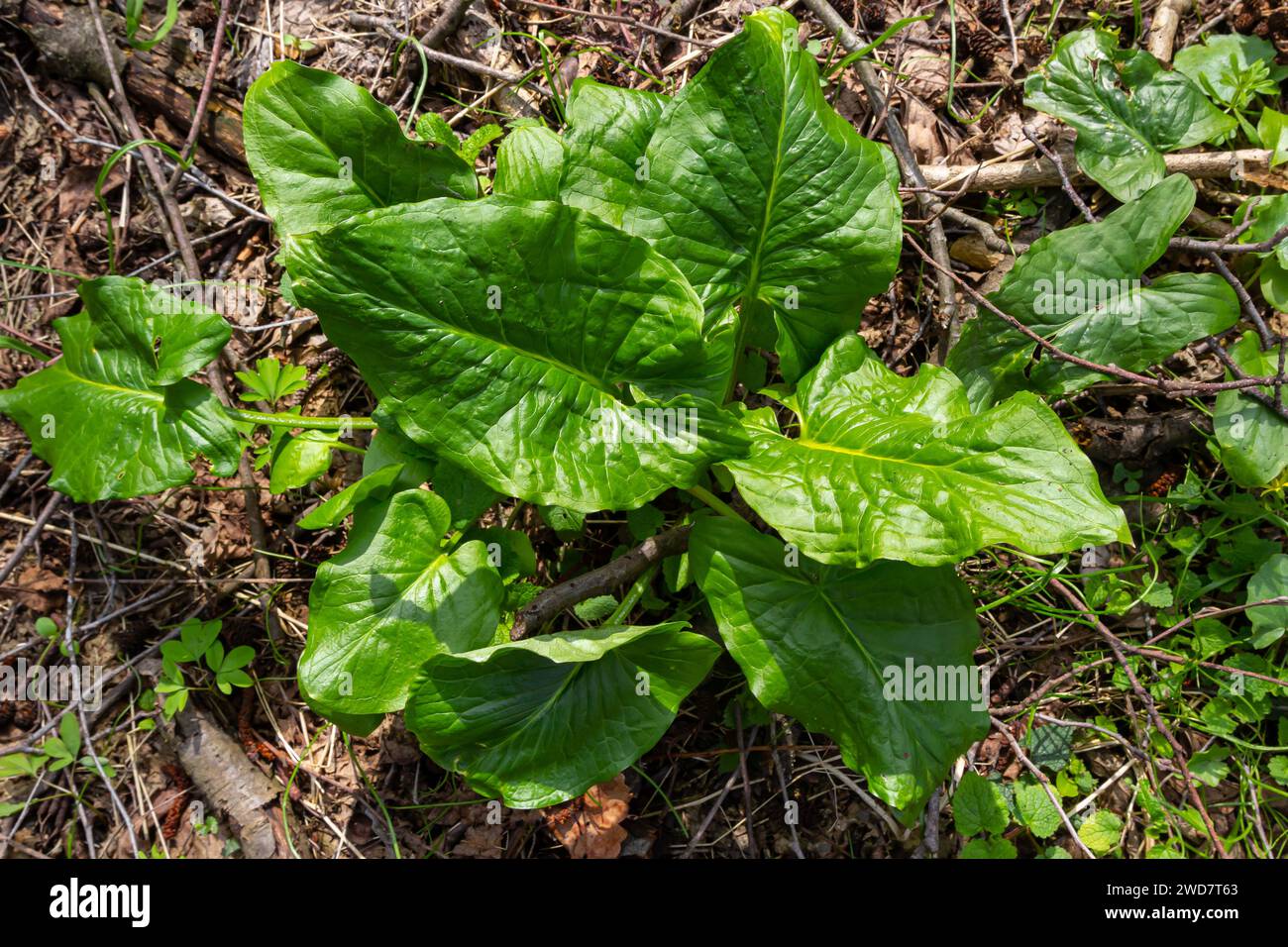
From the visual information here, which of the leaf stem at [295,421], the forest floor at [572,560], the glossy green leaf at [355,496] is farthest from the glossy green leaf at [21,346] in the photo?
the glossy green leaf at [355,496]

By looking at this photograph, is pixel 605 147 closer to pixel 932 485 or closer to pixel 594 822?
pixel 932 485

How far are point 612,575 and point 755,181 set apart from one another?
1.08 meters

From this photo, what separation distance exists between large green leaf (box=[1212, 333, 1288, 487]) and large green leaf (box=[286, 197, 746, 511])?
142 centimetres

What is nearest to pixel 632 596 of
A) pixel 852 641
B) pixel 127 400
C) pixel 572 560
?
pixel 572 560

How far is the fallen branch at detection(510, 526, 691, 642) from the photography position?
2260 mm

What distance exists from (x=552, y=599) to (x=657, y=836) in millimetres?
809

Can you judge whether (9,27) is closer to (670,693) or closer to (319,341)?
(319,341)

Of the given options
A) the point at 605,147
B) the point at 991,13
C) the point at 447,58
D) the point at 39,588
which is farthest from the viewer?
the point at 991,13

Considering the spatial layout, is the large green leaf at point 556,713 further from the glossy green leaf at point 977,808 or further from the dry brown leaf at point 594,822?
the glossy green leaf at point 977,808

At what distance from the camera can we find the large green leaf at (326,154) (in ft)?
6.82

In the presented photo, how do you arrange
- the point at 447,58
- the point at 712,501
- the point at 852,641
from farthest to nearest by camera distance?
1. the point at 447,58
2. the point at 712,501
3. the point at 852,641

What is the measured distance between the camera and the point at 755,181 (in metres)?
2.05

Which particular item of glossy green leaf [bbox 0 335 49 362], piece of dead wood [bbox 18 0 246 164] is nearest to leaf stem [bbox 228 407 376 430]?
glossy green leaf [bbox 0 335 49 362]

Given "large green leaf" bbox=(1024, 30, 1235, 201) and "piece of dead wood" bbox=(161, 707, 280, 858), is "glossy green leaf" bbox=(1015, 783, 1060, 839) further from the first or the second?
"piece of dead wood" bbox=(161, 707, 280, 858)
